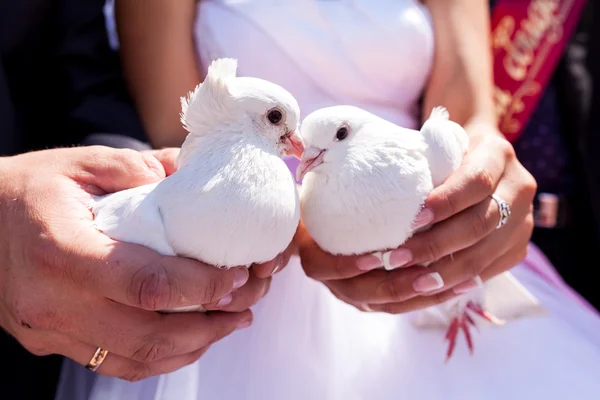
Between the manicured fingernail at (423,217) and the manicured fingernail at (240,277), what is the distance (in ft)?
0.85

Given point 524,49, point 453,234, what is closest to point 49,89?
point 453,234

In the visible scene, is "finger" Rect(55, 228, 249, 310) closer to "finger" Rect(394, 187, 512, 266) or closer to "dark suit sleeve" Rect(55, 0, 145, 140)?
"finger" Rect(394, 187, 512, 266)

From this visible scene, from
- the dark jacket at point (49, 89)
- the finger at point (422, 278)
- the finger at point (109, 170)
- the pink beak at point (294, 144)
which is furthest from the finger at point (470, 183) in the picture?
the dark jacket at point (49, 89)

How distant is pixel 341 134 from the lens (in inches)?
32.7

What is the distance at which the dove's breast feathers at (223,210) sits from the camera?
2.30 feet

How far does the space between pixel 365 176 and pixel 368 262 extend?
0.14 meters

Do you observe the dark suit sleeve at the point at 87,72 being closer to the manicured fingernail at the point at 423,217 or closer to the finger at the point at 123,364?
the finger at the point at 123,364

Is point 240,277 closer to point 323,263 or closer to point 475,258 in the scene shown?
point 323,263

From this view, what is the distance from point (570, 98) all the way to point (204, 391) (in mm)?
1505

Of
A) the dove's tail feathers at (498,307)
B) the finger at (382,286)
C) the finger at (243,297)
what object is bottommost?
the dove's tail feathers at (498,307)

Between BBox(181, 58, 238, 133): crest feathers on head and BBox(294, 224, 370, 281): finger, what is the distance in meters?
0.28

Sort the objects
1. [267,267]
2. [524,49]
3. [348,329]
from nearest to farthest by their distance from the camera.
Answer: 1. [267,267]
2. [348,329]
3. [524,49]

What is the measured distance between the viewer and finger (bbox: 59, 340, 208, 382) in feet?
2.74

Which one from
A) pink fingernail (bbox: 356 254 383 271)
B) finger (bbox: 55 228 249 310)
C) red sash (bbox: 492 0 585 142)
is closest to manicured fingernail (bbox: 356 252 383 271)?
pink fingernail (bbox: 356 254 383 271)
